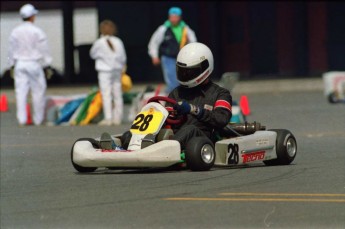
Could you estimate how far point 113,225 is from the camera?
8688mm

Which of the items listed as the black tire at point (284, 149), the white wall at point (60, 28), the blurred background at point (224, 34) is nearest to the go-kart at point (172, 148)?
the black tire at point (284, 149)

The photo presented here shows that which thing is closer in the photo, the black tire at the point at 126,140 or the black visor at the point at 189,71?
the black tire at the point at 126,140

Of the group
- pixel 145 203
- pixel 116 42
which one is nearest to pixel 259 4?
pixel 116 42

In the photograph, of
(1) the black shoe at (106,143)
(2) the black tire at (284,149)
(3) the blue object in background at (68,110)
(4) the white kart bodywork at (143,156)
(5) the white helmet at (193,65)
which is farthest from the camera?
(3) the blue object in background at (68,110)

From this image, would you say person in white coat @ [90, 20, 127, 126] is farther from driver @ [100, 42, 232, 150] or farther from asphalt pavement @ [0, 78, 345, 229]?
driver @ [100, 42, 232, 150]

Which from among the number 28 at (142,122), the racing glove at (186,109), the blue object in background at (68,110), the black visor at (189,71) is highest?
the black visor at (189,71)

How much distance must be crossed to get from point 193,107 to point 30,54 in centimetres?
844

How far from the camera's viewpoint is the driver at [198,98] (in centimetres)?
1220

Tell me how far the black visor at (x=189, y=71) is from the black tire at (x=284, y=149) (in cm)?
103

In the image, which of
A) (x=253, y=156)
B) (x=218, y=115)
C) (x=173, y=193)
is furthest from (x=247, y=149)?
(x=173, y=193)

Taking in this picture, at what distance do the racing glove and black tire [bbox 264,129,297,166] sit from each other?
39.9 inches

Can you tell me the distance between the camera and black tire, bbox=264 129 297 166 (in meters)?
12.8

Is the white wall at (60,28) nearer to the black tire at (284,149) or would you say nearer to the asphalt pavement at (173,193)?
the asphalt pavement at (173,193)

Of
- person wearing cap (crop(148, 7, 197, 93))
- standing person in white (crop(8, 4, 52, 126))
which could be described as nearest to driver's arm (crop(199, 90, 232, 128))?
standing person in white (crop(8, 4, 52, 126))
